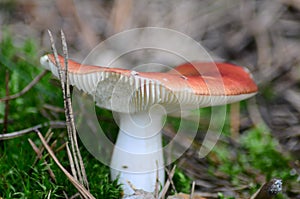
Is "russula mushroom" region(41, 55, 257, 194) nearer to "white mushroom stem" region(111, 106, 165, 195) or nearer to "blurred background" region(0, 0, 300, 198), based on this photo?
"white mushroom stem" region(111, 106, 165, 195)

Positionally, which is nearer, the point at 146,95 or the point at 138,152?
the point at 146,95

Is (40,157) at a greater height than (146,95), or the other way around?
(146,95)


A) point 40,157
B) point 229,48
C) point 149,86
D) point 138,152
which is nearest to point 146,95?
point 149,86

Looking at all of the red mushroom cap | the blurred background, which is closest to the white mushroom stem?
the red mushroom cap

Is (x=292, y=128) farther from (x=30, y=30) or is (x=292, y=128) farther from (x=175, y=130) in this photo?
(x=30, y=30)

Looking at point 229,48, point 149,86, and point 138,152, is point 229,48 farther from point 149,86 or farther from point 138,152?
point 149,86

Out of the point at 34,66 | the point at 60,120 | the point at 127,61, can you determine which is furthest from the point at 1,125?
the point at 127,61

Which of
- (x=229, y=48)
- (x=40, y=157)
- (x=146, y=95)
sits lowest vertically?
(x=40, y=157)
